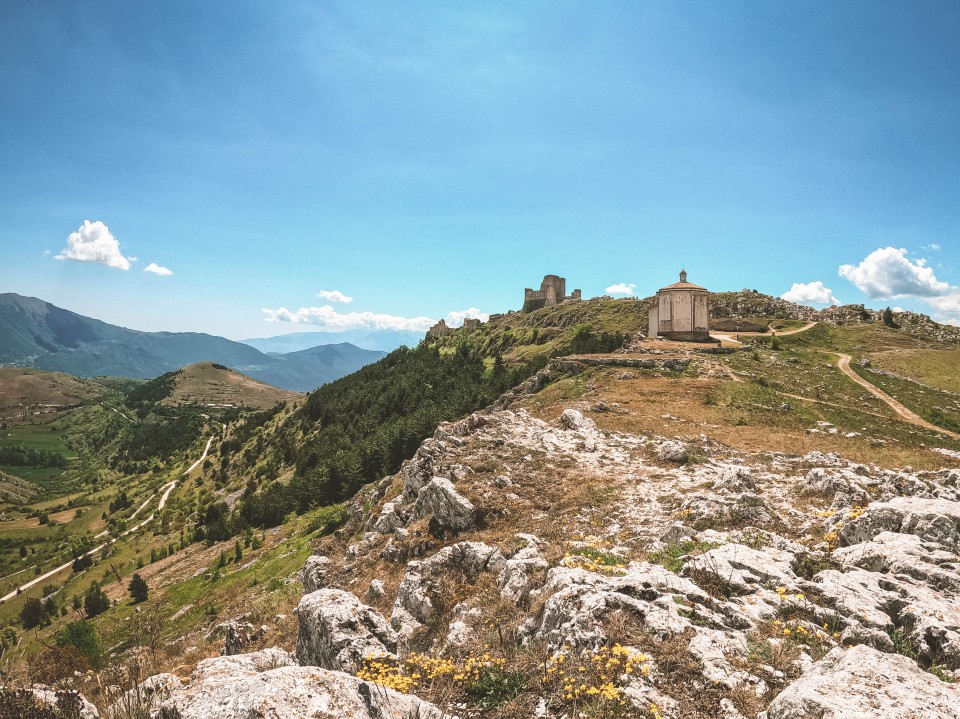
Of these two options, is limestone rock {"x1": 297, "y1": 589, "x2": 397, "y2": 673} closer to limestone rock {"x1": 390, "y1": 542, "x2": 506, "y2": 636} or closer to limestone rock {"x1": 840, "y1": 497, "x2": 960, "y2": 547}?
limestone rock {"x1": 390, "y1": 542, "x2": 506, "y2": 636}

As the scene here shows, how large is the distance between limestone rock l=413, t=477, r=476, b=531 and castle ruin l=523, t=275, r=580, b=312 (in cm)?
15365

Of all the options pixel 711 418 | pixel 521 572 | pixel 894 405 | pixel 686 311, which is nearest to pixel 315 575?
pixel 521 572

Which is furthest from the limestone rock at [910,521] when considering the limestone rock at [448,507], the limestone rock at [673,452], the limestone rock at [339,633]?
the limestone rock at [339,633]

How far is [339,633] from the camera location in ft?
35.6

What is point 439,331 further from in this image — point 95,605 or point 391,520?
point 391,520

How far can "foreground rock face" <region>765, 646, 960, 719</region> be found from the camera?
6.24 m

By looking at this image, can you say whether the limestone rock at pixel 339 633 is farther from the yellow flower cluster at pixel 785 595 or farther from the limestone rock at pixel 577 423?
the limestone rock at pixel 577 423

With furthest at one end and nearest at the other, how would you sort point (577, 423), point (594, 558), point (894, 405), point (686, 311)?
point (686, 311) → point (894, 405) → point (577, 423) → point (594, 558)

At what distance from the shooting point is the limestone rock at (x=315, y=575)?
790 inches

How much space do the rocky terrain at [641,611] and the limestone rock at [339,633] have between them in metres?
0.05

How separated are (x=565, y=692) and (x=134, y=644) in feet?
23.5

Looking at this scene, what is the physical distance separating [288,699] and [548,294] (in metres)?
170

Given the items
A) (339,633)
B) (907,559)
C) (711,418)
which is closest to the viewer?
(339,633)

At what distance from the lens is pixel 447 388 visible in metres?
97.2
